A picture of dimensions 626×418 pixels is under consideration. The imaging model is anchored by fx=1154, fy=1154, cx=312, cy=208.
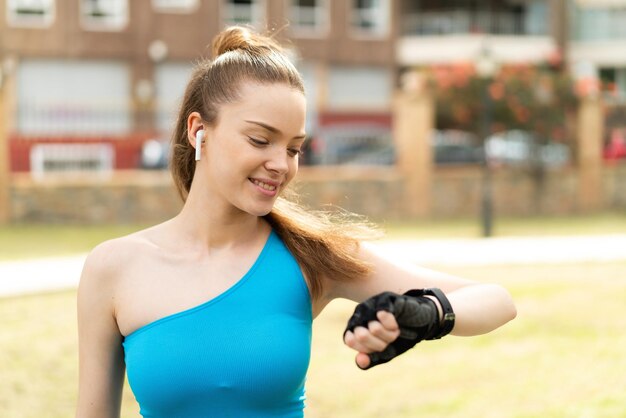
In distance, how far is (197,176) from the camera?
2.88 m

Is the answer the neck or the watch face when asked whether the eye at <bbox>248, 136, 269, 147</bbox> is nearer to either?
the neck

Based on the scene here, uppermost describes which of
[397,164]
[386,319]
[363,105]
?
[386,319]

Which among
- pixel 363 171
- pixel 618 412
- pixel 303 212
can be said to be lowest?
pixel 363 171

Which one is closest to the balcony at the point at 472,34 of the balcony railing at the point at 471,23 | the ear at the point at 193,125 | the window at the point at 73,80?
the balcony railing at the point at 471,23

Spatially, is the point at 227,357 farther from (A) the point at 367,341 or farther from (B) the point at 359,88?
(B) the point at 359,88

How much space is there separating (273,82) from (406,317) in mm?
705

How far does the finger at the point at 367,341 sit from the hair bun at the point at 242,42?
35.0 inches

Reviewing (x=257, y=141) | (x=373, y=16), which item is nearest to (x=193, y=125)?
(x=257, y=141)

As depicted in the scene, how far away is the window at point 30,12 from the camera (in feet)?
120

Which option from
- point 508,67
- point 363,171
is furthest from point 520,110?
point 363,171

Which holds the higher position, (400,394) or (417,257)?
(400,394)

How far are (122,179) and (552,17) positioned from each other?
28555 millimetres

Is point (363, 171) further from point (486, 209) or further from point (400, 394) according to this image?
point (400, 394)

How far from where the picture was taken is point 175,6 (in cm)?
3862
